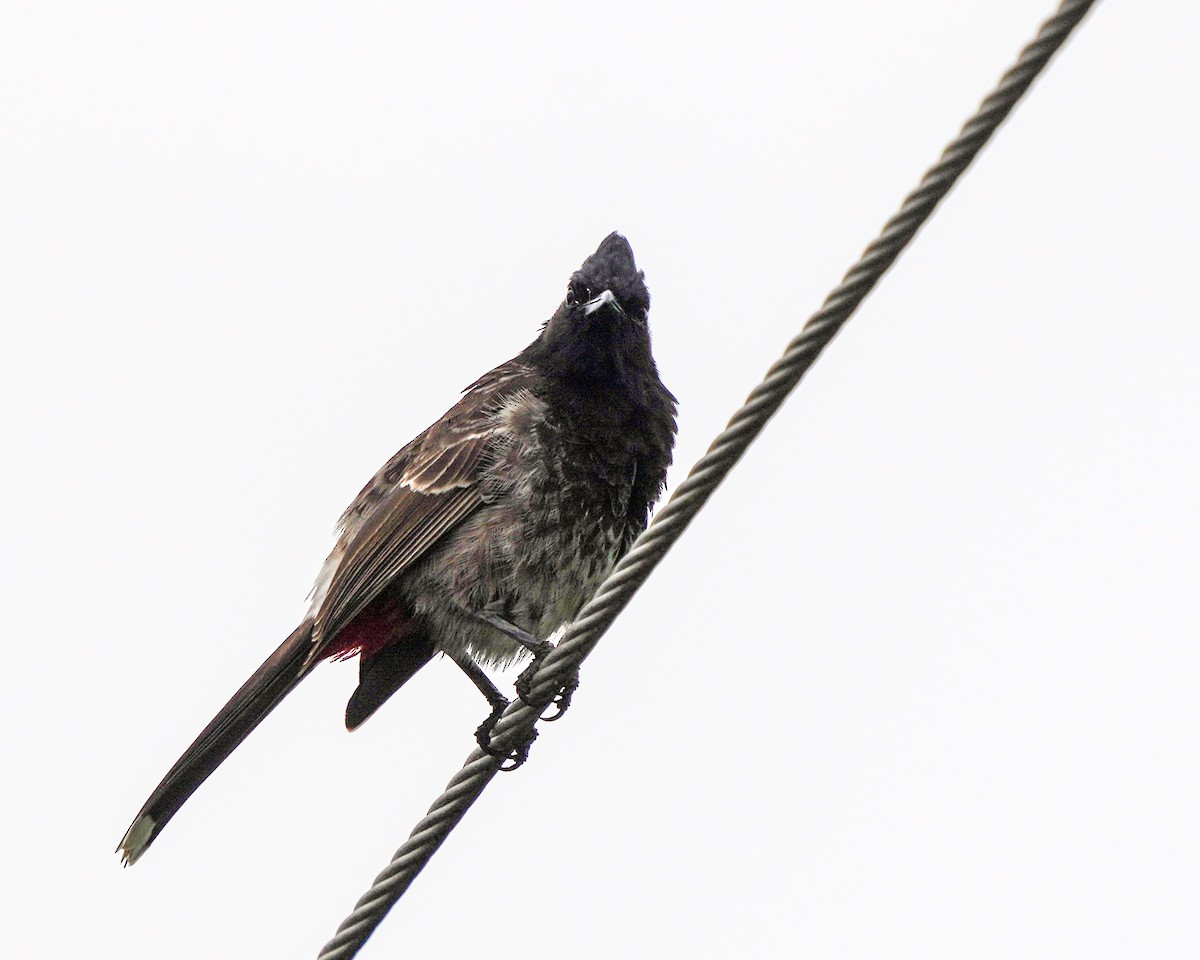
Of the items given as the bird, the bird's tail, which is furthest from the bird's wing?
the bird's tail

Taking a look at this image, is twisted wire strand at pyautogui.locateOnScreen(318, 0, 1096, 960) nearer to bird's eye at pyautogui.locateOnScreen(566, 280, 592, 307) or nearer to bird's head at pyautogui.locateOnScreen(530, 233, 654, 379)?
bird's head at pyautogui.locateOnScreen(530, 233, 654, 379)

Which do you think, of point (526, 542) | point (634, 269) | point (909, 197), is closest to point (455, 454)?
point (526, 542)

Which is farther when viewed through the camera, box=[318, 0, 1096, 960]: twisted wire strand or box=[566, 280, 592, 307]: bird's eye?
box=[566, 280, 592, 307]: bird's eye

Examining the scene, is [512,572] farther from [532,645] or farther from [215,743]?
[215,743]

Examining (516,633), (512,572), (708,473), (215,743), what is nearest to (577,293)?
(512,572)

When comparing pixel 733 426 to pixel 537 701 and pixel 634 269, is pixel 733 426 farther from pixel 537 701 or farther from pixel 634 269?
pixel 634 269

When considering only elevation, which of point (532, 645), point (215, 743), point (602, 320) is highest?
point (602, 320)
